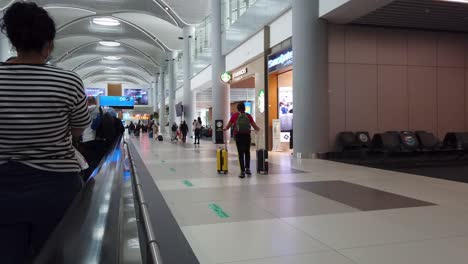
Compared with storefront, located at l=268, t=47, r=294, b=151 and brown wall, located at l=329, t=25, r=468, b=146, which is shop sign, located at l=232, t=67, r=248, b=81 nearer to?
storefront, located at l=268, t=47, r=294, b=151

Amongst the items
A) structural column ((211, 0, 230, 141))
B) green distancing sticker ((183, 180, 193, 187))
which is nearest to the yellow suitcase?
green distancing sticker ((183, 180, 193, 187))

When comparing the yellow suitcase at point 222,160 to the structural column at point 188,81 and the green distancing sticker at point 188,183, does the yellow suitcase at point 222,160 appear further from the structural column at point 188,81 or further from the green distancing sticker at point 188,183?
the structural column at point 188,81

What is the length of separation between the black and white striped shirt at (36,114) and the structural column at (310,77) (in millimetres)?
11398

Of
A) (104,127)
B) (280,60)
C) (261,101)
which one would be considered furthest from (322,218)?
(261,101)

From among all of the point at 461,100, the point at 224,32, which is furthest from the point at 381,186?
the point at 224,32

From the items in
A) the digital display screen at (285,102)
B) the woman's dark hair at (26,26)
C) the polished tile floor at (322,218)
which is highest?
the digital display screen at (285,102)

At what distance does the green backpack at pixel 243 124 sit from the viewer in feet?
28.3

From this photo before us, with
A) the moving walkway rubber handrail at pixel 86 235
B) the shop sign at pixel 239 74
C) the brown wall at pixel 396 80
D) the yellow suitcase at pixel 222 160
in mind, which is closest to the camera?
the moving walkway rubber handrail at pixel 86 235

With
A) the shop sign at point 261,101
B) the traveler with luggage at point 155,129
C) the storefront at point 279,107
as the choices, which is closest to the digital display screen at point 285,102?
the storefront at point 279,107

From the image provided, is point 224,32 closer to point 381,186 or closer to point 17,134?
point 381,186

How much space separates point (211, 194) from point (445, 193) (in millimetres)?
3732

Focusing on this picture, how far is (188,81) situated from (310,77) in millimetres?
22255

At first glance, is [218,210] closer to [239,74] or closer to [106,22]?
[239,74]

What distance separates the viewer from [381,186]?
277 inches
